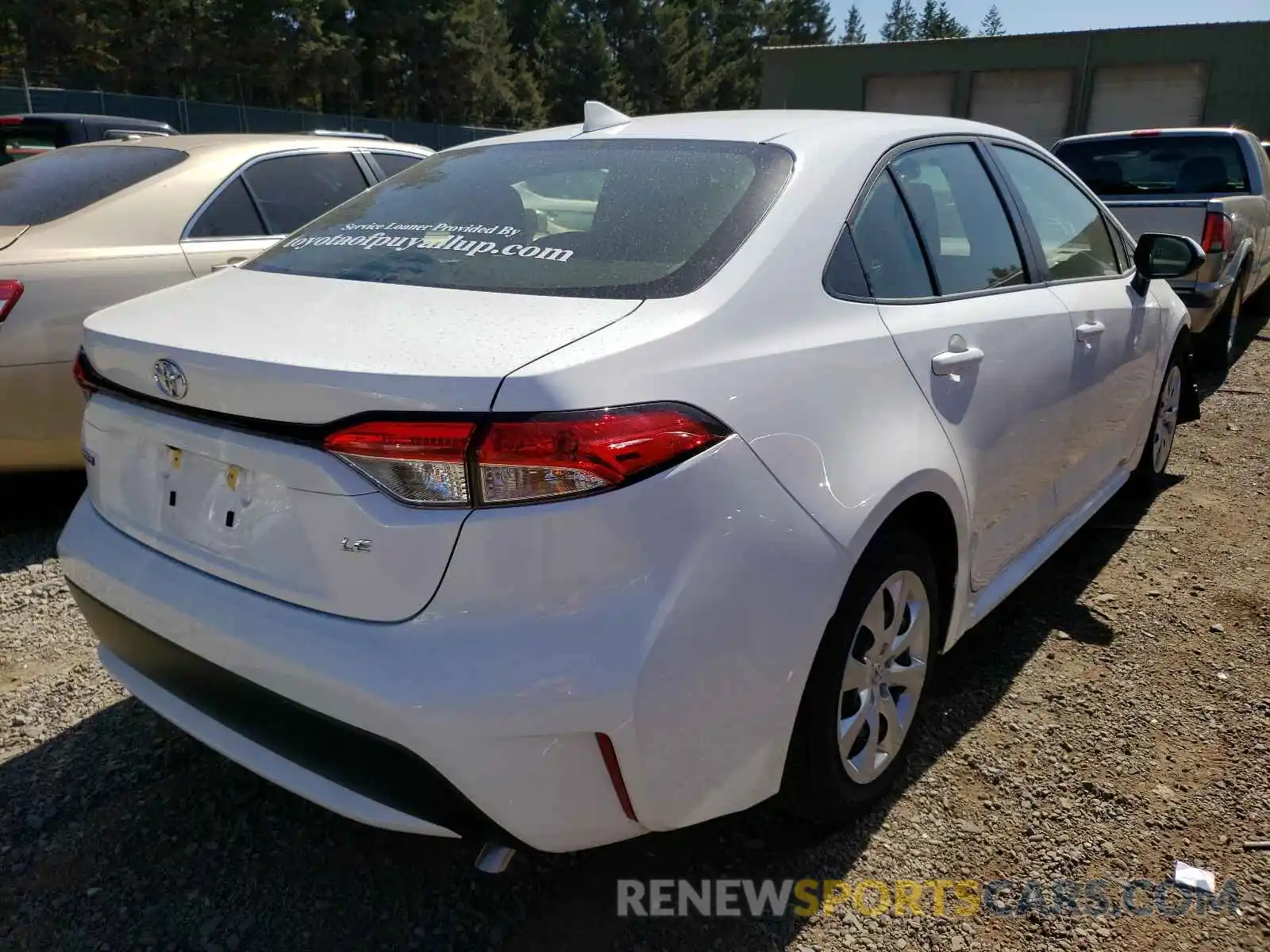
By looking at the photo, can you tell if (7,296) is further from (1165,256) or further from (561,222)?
(1165,256)

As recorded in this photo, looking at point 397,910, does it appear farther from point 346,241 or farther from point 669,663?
point 346,241

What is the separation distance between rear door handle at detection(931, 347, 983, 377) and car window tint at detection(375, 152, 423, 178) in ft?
12.6

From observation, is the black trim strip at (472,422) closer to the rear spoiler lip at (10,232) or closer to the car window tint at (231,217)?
the rear spoiler lip at (10,232)

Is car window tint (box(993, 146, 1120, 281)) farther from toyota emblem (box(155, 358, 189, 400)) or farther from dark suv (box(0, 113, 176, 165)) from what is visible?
dark suv (box(0, 113, 176, 165))

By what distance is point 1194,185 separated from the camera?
7.55 metres

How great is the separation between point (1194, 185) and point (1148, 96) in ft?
96.1

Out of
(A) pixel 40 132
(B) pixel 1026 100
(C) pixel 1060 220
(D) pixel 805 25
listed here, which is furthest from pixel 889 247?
(D) pixel 805 25

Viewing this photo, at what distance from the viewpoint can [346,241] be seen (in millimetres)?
2461

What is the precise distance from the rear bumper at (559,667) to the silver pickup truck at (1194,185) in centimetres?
603

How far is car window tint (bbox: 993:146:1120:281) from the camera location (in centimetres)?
316

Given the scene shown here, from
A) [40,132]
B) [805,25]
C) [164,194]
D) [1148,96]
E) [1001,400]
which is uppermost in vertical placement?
[805,25]

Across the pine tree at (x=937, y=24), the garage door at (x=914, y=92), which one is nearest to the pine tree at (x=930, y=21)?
the pine tree at (x=937, y=24)

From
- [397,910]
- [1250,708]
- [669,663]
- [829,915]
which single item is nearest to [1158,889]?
[829,915]

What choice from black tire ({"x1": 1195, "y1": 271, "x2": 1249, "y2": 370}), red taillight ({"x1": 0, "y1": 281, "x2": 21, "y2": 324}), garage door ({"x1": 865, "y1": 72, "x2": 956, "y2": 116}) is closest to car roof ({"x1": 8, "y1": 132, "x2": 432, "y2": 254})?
red taillight ({"x1": 0, "y1": 281, "x2": 21, "y2": 324})
